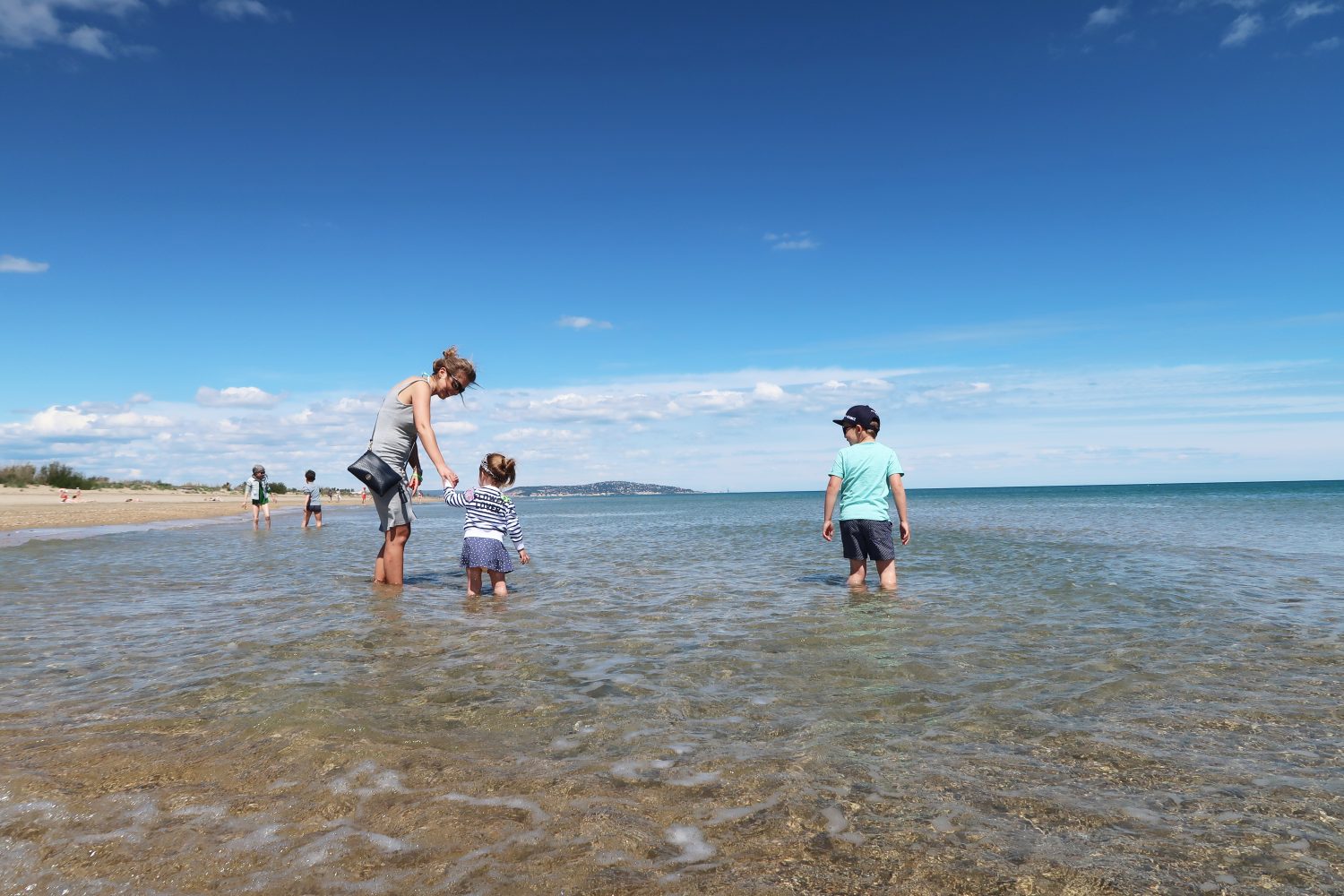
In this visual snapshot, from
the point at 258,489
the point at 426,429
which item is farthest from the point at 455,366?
the point at 258,489

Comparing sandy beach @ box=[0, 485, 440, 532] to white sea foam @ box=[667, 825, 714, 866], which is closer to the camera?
white sea foam @ box=[667, 825, 714, 866]

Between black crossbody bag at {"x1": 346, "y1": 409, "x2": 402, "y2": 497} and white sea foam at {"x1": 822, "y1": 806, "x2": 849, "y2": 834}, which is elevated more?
black crossbody bag at {"x1": 346, "y1": 409, "x2": 402, "y2": 497}

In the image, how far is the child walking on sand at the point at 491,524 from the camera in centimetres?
898

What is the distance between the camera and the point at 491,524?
9078mm

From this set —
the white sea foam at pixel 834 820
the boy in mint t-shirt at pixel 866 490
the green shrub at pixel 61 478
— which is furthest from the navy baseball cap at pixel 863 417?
Answer: the green shrub at pixel 61 478

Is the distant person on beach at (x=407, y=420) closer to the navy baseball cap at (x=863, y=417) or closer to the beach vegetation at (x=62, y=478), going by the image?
the navy baseball cap at (x=863, y=417)

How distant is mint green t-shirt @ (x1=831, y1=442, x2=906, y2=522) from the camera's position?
9.37 m

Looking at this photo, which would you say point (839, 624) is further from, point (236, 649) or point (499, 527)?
point (236, 649)

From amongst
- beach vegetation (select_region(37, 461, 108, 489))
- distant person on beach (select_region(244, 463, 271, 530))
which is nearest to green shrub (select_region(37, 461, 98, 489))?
beach vegetation (select_region(37, 461, 108, 489))

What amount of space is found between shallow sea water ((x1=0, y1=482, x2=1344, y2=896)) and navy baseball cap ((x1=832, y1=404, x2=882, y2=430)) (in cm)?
239

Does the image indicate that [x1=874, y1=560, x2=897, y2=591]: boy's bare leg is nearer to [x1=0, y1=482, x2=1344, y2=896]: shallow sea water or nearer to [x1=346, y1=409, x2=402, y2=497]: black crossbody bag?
[x1=0, y1=482, x2=1344, y2=896]: shallow sea water

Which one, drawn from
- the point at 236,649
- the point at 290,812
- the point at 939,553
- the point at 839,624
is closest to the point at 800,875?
the point at 290,812

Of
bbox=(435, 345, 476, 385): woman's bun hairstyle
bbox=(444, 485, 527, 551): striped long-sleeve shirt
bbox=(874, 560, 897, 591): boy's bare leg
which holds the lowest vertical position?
bbox=(874, 560, 897, 591): boy's bare leg

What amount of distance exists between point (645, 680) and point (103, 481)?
217ft
